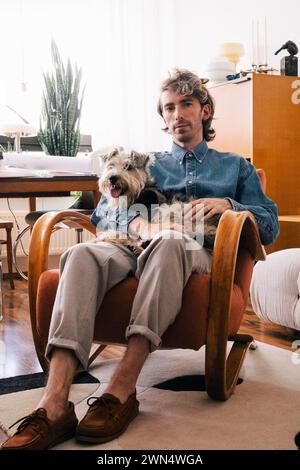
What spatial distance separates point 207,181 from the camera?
1817mm

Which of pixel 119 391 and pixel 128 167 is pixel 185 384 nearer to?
pixel 119 391

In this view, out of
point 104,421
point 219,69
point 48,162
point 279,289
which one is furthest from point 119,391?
point 219,69

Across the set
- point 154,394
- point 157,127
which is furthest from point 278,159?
point 154,394

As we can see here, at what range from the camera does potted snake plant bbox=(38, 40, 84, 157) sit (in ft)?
14.1

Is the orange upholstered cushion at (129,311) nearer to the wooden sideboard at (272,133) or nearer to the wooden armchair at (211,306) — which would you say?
the wooden armchair at (211,306)

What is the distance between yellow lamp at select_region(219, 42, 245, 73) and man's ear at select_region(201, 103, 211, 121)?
2.04m

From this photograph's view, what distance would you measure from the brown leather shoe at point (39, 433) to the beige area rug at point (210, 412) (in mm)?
38

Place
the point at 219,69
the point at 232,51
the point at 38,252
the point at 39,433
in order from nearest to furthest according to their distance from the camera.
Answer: the point at 39,433 < the point at 38,252 < the point at 219,69 < the point at 232,51

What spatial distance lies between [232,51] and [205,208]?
7.87 ft

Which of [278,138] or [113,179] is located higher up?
[278,138]

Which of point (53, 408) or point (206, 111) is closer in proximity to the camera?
point (53, 408)

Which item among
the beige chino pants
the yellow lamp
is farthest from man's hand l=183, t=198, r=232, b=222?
the yellow lamp

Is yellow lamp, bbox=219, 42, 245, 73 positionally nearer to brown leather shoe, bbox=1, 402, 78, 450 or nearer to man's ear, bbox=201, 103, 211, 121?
man's ear, bbox=201, 103, 211, 121

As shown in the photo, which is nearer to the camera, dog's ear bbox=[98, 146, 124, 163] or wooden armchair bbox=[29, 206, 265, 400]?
wooden armchair bbox=[29, 206, 265, 400]
